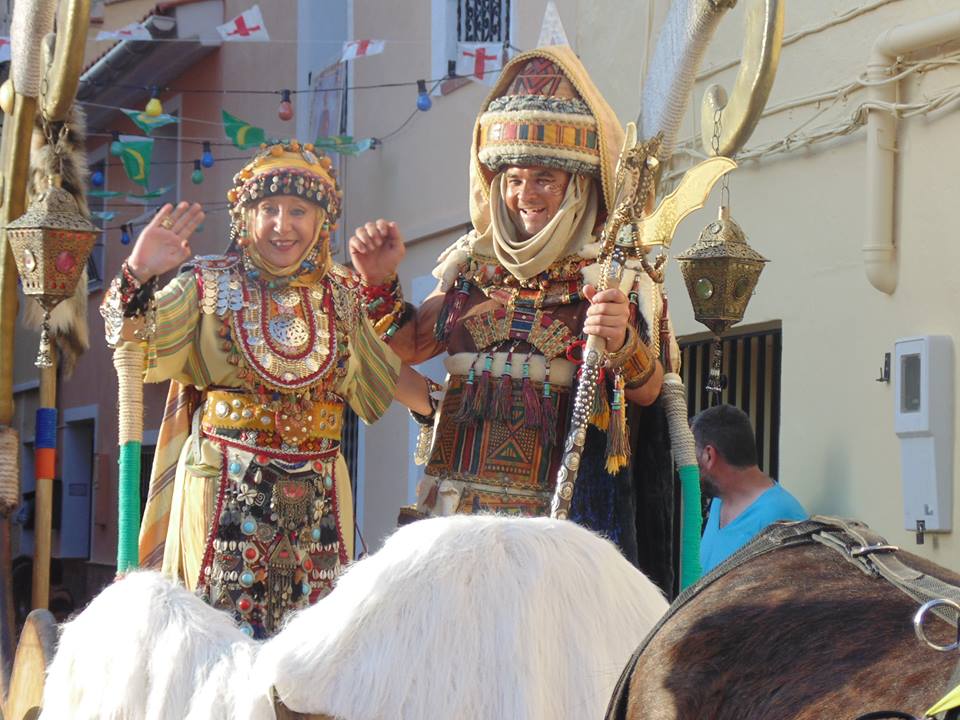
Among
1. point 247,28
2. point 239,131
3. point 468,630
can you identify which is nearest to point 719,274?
point 468,630

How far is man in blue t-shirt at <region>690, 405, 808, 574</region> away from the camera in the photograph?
564cm

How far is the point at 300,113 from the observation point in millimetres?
12547

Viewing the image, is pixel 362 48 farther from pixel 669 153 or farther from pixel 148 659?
pixel 148 659

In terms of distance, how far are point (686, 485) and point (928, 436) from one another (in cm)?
214

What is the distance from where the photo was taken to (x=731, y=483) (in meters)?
5.83

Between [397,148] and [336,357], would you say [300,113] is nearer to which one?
[397,148]

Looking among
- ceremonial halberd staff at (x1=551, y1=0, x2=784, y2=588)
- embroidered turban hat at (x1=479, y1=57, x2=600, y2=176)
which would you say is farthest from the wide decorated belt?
embroidered turban hat at (x1=479, y1=57, x2=600, y2=176)

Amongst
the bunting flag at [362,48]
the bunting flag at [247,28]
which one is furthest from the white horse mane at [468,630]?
the bunting flag at [247,28]

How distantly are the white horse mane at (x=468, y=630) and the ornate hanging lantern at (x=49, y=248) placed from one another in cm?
242

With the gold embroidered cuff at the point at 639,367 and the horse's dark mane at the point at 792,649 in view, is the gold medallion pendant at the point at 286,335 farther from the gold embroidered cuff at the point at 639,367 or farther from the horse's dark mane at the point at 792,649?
the horse's dark mane at the point at 792,649

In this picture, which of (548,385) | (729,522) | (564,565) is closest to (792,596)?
(564,565)

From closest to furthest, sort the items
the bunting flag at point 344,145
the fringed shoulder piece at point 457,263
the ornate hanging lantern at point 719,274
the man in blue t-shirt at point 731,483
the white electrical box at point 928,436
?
1. the ornate hanging lantern at point 719,274
2. the fringed shoulder piece at point 457,263
3. the man in blue t-shirt at point 731,483
4. the white electrical box at point 928,436
5. the bunting flag at point 344,145

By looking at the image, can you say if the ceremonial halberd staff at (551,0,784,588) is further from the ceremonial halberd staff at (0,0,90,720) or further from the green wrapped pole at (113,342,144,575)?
the ceremonial halberd staff at (0,0,90,720)

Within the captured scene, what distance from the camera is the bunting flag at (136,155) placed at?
11773mm
